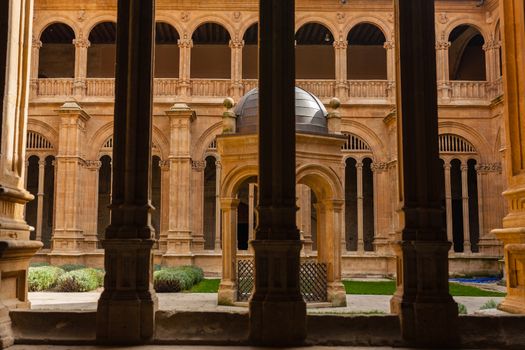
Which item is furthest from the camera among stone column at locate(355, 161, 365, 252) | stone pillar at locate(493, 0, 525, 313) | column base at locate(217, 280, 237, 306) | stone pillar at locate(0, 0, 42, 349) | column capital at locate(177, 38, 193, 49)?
column capital at locate(177, 38, 193, 49)

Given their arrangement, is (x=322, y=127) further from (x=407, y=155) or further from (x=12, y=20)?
(x=12, y=20)

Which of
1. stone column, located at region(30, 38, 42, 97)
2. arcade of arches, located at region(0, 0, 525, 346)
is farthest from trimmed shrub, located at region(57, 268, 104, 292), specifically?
stone column, located at region(30, 38, 42, 97)

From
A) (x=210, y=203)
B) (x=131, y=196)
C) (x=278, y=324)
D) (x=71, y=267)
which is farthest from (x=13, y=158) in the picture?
(x=210, y=203)

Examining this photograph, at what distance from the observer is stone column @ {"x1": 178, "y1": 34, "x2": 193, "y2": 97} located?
2286 centimetres

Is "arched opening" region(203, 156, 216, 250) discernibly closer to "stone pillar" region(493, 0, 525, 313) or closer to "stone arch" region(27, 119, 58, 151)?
"stone arch" region(27, 119, 58, 151)

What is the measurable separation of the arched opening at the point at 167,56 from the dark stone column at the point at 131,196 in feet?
69.4

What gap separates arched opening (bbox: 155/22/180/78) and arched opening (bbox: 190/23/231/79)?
84 centimetres

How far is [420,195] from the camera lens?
560cm

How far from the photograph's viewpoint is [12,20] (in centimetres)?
591

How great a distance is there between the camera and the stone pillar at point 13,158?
5.48 metres

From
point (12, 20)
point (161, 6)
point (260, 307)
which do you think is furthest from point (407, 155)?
point (161, 6)

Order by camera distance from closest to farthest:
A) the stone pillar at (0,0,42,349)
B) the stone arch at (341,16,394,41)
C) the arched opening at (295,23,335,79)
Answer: the stone pillar at (0,0,42,349) < the stone arch at (341,16,394,41) < the arched opening at (295,23,335,79)

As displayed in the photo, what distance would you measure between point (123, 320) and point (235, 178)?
19.6 feet

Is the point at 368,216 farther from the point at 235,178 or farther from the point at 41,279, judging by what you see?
the point at 235,178
